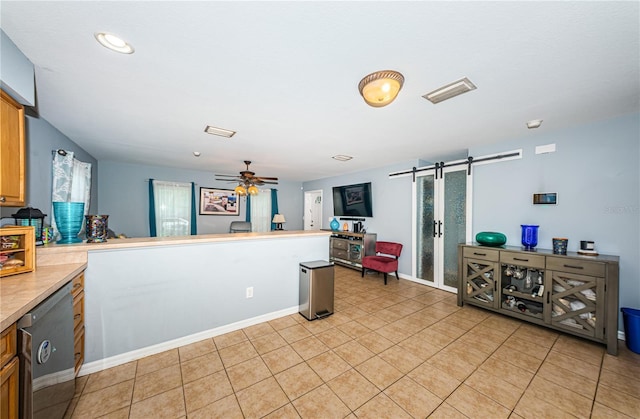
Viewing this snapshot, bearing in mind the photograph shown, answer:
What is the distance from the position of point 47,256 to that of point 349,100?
2.75m

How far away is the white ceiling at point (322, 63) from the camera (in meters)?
1.20

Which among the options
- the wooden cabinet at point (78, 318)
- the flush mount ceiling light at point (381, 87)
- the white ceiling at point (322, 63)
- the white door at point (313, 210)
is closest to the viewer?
the white ceiling at point (322, 63)

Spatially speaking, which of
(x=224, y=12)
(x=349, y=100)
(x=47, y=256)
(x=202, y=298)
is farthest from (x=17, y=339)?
(x=349, y=100)

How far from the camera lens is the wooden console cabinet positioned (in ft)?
7.48

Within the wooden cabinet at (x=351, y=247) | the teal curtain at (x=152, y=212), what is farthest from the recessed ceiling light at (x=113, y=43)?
the teal curtain at (x=152, y=212)

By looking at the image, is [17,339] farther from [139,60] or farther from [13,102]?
[139,60]

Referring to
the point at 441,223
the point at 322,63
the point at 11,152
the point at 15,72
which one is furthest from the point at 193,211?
the point at 441,223

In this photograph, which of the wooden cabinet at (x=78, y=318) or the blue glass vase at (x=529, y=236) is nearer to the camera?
the wooden cabinet at (x=78, y=318)

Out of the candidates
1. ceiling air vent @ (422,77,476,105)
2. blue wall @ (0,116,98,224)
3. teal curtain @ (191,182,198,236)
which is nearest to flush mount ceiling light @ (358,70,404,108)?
ceiling air vent @ (422,77,476,105)

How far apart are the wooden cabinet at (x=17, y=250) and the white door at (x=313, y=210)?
6004 millimetres

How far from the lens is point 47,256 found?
1778 mm

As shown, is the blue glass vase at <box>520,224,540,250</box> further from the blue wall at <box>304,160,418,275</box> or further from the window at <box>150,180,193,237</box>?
the window at <box>150,180,193,237</box>

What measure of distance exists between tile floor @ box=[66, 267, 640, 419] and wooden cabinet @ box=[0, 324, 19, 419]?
700mm

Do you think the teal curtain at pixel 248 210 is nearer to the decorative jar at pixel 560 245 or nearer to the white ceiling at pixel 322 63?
the white ceiling at pixel 322 63
